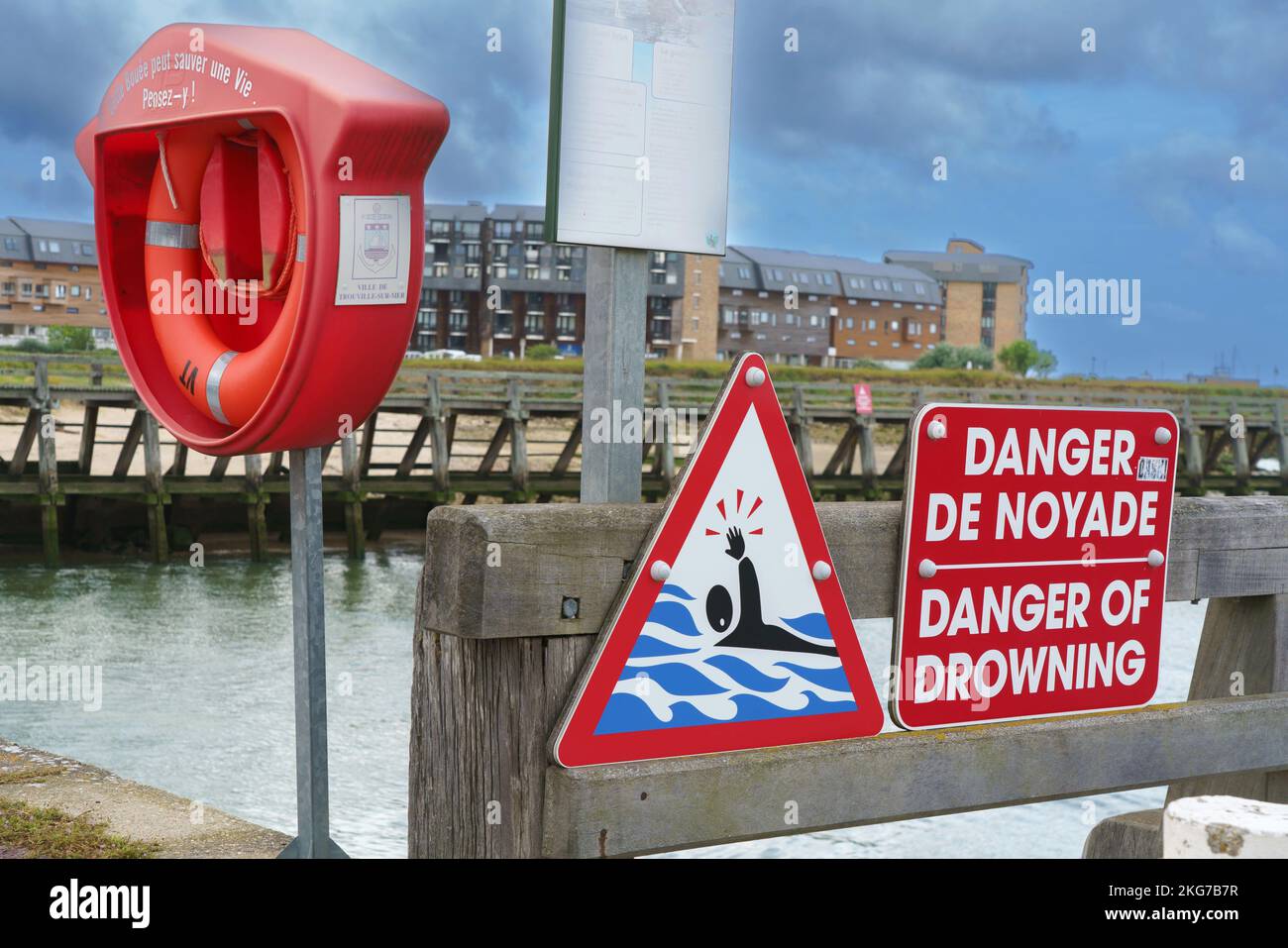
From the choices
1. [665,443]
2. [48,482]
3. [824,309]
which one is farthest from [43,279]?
[48,482]

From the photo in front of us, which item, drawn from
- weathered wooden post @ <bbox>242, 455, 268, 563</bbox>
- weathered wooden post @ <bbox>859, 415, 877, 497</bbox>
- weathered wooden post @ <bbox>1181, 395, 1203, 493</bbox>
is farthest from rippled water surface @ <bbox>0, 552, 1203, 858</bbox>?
weathered wooden post @ <bbox>1181, 395, 1203, 493</bbox>

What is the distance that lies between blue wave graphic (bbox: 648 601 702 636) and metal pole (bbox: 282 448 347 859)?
0.93m

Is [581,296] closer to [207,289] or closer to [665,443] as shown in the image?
[665,443]

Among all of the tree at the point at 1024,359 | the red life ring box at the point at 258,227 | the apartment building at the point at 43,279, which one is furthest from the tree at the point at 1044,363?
the red life ring box at the point at 258,227

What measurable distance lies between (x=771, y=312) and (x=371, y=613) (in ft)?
261

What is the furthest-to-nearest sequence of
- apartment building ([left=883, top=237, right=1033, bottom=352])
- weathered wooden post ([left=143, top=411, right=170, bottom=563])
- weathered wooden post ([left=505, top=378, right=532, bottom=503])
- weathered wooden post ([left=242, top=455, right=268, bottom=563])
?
apartment building ([left=883, top=237, right=1033, bottom=352]), weathered wooden post ([left=505, top=378, right=532, bottom=503]), weathered wooden post ([left=242, top=455, right=268, bottom=563]), weathered wooden post ([left=143, top=411, right=170, bottom=563])

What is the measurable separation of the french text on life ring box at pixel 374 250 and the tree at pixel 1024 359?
319 ft

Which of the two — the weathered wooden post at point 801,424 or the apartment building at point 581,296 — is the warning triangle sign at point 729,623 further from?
the apartment building at point 581,296

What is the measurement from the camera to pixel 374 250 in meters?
2.73

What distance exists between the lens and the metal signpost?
2.46m

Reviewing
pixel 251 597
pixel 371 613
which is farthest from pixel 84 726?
pixel 251 597

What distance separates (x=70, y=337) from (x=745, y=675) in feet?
257

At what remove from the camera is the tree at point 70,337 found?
7025cm

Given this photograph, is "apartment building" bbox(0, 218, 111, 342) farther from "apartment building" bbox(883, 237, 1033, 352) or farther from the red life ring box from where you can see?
the red life ring box
